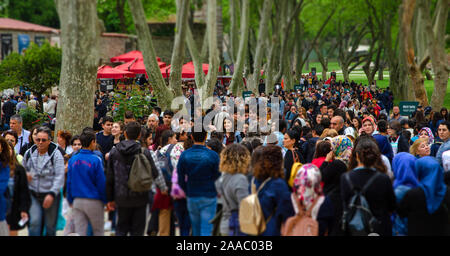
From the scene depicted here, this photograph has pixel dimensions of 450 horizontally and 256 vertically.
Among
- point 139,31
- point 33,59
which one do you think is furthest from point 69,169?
point 33,59

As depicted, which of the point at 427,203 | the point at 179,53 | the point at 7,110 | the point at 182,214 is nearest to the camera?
the point at 427,203

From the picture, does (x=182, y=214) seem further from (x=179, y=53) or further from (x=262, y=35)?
(x=262, y=35)

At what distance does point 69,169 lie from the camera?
6.97m

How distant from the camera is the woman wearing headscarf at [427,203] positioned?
6.09 meters

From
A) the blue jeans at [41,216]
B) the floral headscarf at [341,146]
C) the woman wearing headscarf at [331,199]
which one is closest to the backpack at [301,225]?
the woman wearing headscarf at [331,199]

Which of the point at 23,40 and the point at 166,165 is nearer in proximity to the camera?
the point at 166,165

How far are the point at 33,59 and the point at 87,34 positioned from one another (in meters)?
9.75

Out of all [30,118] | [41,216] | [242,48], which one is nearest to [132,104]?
[30,118]

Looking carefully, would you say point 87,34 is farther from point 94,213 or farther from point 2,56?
point 2,56

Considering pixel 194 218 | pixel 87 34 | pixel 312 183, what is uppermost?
pixel 87 34

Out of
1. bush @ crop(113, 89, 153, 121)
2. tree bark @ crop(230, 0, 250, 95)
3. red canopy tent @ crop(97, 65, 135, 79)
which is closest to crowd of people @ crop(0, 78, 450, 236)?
bush @ crop(113, 89, 153, 121)

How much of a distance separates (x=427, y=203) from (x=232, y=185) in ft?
6.48

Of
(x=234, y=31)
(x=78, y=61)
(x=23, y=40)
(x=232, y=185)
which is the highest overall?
(x=23, y=40)

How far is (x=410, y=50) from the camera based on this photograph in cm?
2186
